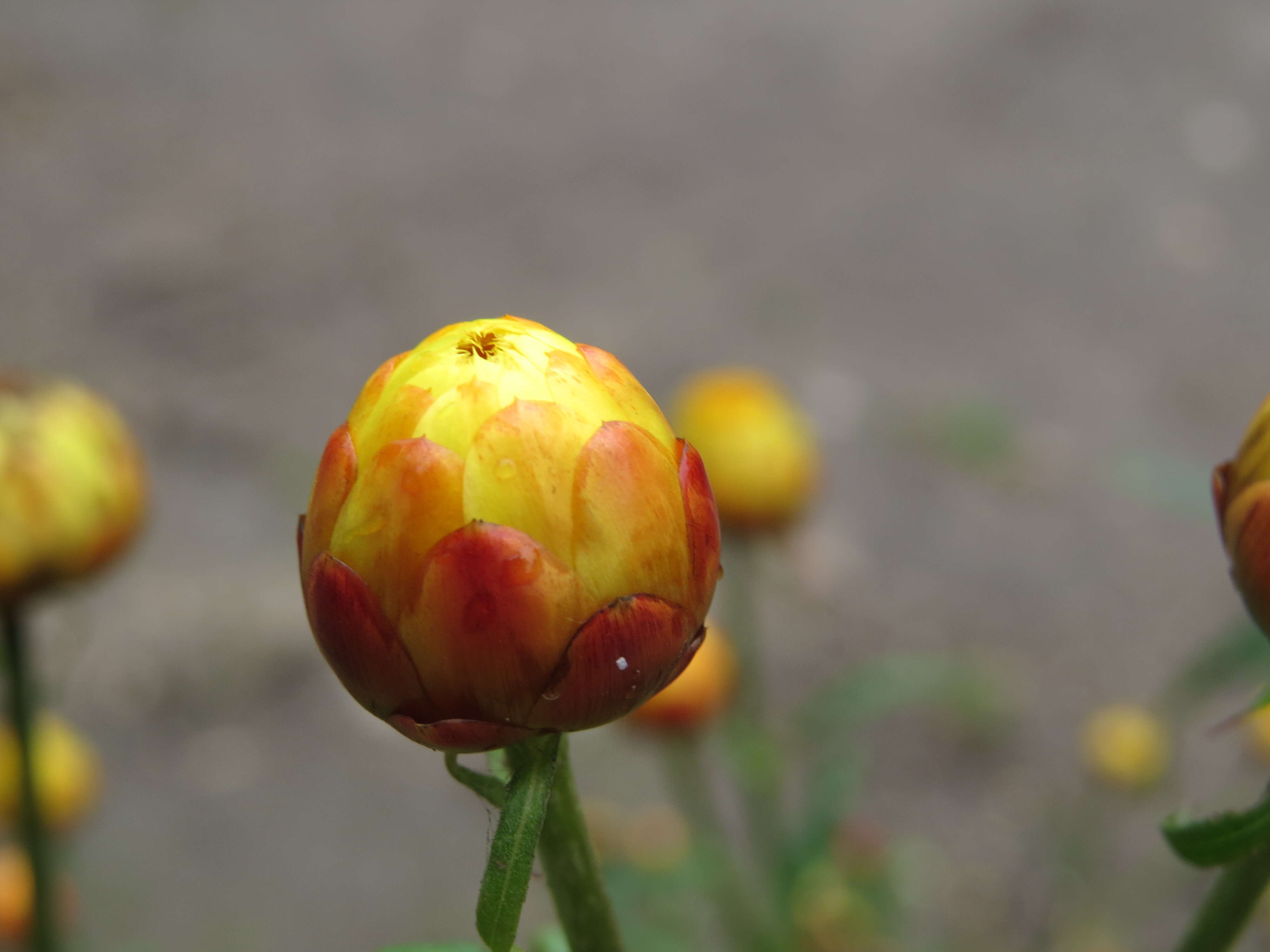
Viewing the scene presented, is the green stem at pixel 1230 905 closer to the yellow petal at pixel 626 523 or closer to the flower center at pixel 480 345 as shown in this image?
the yellow petal at pixel 626 523

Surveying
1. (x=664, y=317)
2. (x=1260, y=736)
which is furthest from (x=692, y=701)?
(x=664, y=317)

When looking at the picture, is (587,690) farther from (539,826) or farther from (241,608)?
(241,608)

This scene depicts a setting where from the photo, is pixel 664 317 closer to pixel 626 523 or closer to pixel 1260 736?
pixel 1260 736

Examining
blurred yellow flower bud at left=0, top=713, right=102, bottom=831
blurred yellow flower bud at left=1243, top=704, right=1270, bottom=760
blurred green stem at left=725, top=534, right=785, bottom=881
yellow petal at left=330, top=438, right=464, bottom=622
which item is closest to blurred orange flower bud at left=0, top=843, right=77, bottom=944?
blurred yellow flower bud at left=0, top=713, right=102, bottom=831

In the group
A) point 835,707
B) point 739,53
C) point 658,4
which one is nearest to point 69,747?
point 835,707

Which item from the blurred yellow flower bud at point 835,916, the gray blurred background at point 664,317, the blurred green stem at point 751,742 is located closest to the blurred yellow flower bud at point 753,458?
the blurred green stem at point 751,742

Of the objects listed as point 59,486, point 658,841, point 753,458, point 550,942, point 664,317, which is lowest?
point 550,942
